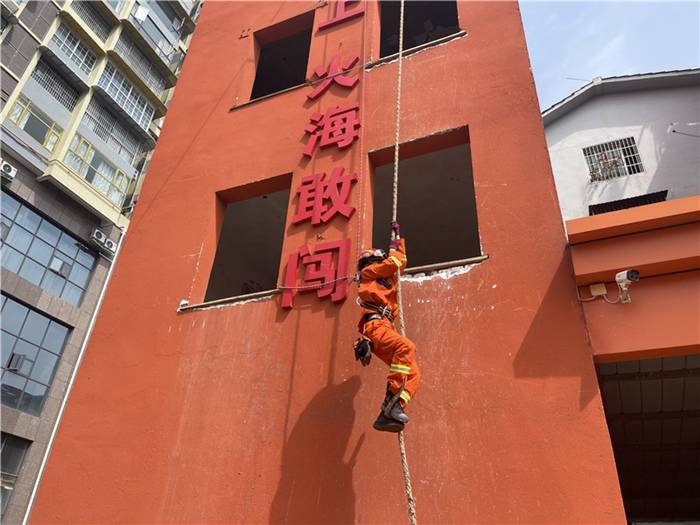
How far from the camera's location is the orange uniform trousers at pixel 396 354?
2926 millimetres

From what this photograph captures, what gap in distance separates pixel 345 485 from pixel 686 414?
15.3 ft

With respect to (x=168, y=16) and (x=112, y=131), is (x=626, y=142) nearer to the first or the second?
(x=112, y=131)

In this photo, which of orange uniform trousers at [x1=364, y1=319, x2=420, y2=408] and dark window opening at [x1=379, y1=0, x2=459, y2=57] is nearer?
orange uniform trousers at [x1=364, y1=319, x2=420, y2=408]

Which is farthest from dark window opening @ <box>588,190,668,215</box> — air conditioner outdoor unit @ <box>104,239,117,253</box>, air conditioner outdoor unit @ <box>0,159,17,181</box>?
air conditioner outdoor unit @ <box>104,239,117,253</box>

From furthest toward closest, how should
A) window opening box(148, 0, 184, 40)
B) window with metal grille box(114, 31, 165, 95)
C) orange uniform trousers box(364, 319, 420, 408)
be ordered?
window opening box(148, 0, 184, 40)
window with metal grille box(114, 31, 165, 95)
orange uniform trousers box(364, 319, 420, 408)

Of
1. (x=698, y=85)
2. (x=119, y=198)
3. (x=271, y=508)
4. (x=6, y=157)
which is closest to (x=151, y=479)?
(x=271, y=508)

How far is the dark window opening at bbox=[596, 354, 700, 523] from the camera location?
4.96 m

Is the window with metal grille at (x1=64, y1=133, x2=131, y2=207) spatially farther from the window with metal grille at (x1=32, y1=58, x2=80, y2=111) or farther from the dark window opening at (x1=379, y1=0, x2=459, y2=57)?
the dark window opening at (x1=379, y1=0, x2=459, y2=57)

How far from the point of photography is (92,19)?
56.4 ft

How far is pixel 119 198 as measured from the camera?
1692 cm

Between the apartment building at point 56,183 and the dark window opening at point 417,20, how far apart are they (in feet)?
36.8

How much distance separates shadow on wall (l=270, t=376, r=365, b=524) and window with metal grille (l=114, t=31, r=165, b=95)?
18.3 meters

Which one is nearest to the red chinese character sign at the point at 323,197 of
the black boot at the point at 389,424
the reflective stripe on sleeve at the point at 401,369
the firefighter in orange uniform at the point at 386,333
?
the firefighter in orange uniform at the point at 386,333

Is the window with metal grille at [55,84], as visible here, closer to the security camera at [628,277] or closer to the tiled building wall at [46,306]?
the tiled building wall at [46,306]
